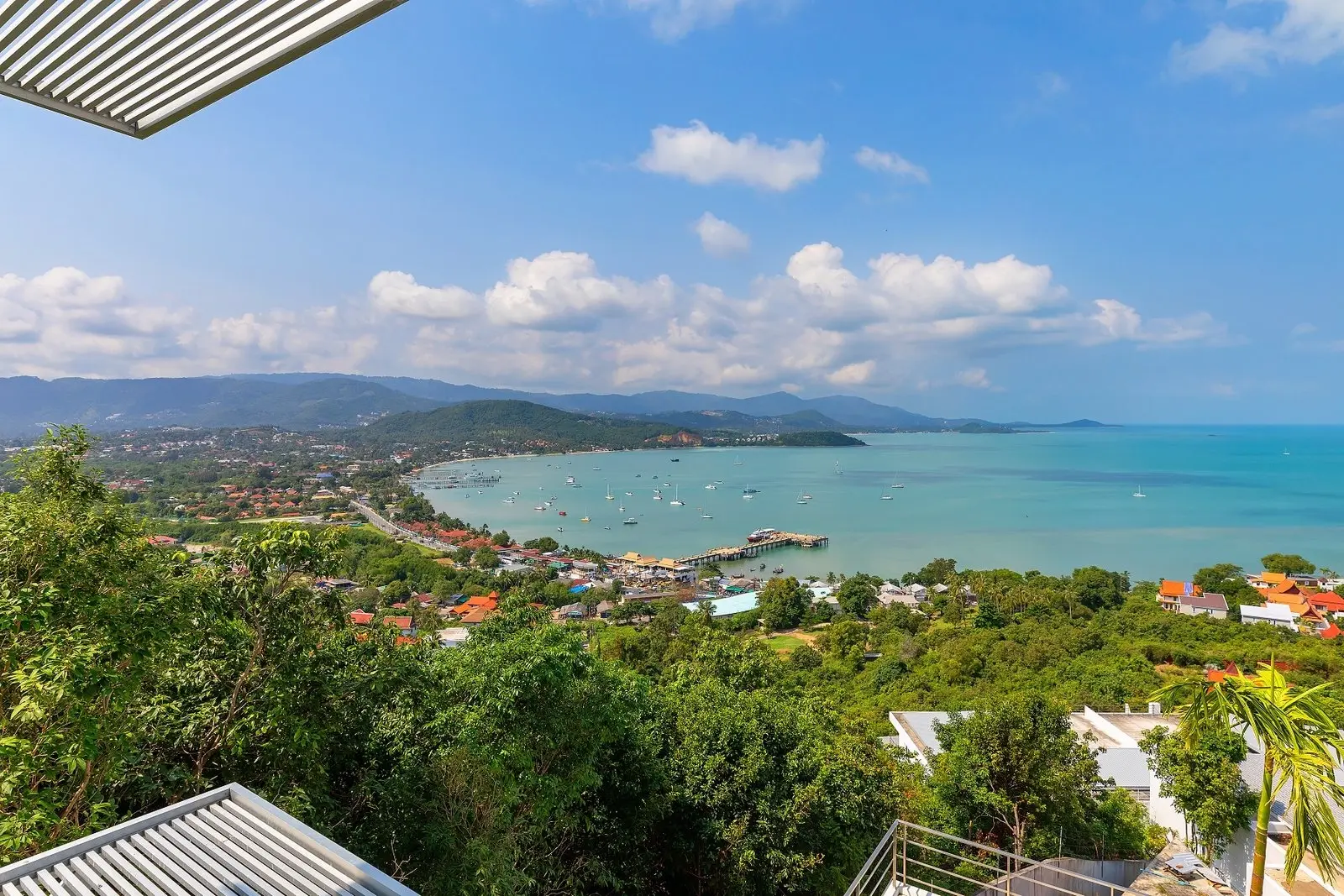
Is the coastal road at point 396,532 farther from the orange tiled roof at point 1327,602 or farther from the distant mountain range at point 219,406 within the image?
the distant mountain range at point 219,406

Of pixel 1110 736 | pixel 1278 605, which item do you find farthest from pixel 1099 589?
pixel 1110 736

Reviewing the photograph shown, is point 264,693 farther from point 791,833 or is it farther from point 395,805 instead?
point 791,833

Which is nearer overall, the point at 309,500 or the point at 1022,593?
the point at 1022,593

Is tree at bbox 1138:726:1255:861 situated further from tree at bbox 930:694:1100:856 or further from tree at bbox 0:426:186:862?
tree at bbox 0:426:186:862

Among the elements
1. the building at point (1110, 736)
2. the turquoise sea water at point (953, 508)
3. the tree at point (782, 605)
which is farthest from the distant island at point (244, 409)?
the building at point (1110, 736)

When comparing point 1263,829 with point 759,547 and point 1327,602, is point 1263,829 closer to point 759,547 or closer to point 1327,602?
point 1327,602

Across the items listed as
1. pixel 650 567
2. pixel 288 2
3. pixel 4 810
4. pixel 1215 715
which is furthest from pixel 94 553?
pixel 650 567
